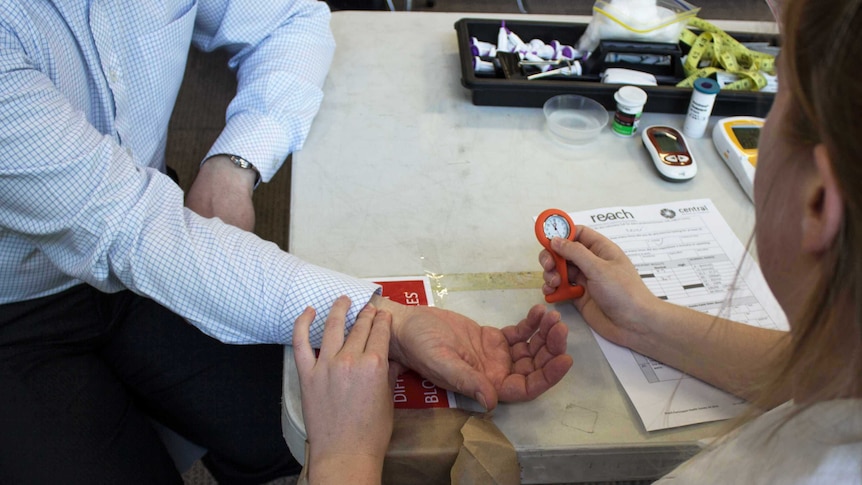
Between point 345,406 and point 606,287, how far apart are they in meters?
0.34

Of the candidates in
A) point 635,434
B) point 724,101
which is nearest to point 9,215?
point 635,434

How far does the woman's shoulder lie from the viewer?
53 centimetres

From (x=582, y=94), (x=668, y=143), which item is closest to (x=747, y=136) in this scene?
(x=668, y=143)

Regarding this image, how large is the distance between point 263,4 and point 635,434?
0.94 metres

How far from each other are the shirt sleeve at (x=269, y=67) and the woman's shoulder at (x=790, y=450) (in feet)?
2.41

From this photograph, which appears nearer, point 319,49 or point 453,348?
point 453,348

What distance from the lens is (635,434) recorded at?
732 mm

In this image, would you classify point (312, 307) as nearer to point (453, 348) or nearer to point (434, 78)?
point (453, 348)

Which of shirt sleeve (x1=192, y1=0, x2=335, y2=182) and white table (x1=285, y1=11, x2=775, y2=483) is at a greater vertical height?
shirt sleeve (x1=192, y1=0, x2=335, y2=182)

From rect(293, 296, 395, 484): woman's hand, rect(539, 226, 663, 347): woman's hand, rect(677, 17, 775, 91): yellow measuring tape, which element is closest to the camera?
rect(293, 296, 395, 484): woman's hand

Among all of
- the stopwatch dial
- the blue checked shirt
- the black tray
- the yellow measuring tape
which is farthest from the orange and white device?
the yellow measuring tape

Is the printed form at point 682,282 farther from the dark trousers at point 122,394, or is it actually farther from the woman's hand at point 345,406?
the dark trousers at point 122,394

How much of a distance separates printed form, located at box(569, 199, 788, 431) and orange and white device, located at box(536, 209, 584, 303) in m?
0.06

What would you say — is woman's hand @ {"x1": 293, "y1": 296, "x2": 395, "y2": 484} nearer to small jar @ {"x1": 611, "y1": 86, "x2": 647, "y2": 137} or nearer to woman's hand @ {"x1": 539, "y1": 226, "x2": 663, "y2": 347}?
woman's hand @ {"x1": 539, "y1": 226, "x2": 663, "y2": 347}
